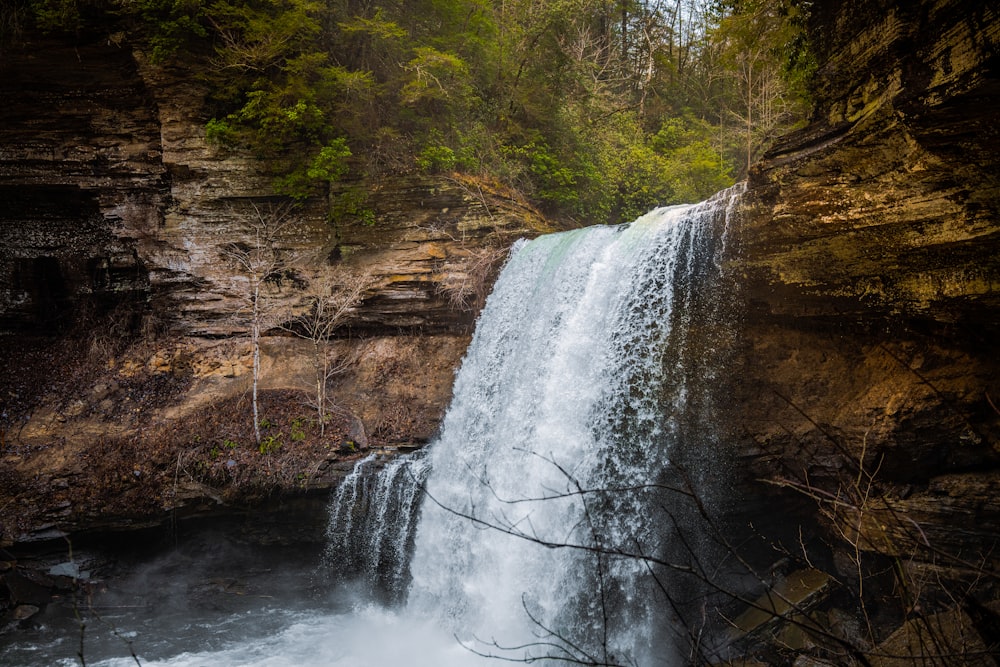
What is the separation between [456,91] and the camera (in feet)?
44.4

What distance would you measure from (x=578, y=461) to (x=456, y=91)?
32.2ft

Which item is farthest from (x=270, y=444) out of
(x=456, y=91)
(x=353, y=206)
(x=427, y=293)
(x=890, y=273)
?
(x=890, y=273)

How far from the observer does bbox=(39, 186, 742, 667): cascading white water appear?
7344mm

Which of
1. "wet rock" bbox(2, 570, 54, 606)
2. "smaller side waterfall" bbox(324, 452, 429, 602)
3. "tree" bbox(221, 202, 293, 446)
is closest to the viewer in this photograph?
"wet rock" bbox(2, 570, 54, 606)

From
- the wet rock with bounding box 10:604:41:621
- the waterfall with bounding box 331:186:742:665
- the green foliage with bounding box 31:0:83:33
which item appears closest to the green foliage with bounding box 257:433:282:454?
the waterfall with bounding box 331:186:742:665

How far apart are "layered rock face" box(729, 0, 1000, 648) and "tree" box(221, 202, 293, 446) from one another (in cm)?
947

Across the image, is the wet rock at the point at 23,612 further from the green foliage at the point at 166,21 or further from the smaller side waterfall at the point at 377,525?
the green foliage at the point at 166,21

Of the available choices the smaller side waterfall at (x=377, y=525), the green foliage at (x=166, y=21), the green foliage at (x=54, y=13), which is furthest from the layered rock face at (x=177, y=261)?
the smaller side waterfall at (x=377, y=525)

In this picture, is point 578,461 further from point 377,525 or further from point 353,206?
point 353,206

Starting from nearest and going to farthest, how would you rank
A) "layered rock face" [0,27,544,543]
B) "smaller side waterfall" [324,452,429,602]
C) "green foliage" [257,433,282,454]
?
"smaller side waterfall" [324,452,429,602], "green foliage" [257,433,282,454], "layered rock face" [0,27,544,543]

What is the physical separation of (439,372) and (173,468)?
17.3 ft

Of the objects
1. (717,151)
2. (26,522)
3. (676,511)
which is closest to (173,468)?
(26,522)

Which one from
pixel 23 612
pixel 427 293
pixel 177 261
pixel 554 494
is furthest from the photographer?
pixel 177 261

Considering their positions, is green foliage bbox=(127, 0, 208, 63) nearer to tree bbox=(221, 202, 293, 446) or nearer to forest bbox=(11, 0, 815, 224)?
forest bbox=(11, 0, 815, 224)
